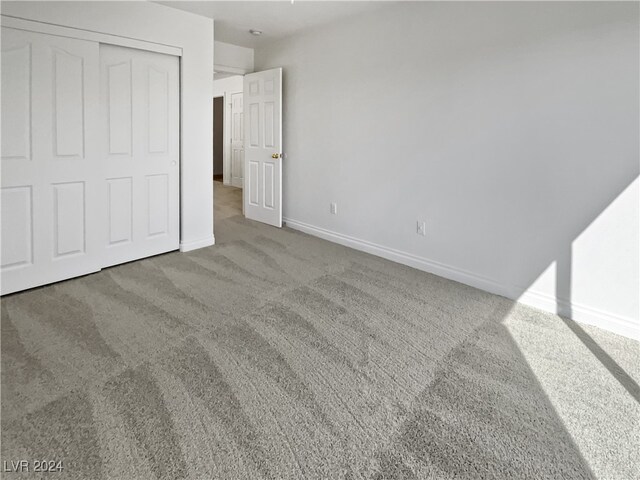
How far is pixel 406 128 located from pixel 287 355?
2.58m

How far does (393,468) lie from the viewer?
1660 mm

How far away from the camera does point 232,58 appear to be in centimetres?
561

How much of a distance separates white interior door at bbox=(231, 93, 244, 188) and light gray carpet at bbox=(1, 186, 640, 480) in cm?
621

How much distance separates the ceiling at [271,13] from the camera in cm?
400

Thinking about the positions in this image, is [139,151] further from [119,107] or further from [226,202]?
[226,202]

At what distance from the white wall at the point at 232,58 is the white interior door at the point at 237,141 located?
3447mm

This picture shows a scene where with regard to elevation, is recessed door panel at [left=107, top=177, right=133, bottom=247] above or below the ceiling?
below

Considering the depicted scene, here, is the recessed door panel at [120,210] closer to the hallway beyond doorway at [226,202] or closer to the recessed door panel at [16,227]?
the recessed door panel at [16,227]

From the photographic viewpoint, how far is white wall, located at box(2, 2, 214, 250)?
11.5 ft

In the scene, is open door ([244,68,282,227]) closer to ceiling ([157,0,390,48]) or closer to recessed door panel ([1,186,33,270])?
ceiling ([157,0,390,48])

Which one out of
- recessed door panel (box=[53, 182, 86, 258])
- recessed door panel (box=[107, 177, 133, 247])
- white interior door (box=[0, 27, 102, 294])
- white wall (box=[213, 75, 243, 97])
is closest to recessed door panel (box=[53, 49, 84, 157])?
white interior door (box=[0, 27, 102, 294])

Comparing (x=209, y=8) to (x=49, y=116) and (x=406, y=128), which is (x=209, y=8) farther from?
(x=406, y=128)

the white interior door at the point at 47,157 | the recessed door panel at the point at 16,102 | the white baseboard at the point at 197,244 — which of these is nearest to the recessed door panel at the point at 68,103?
the white interior door at the point at 47,157

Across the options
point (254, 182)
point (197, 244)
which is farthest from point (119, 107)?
point (254, 182)
